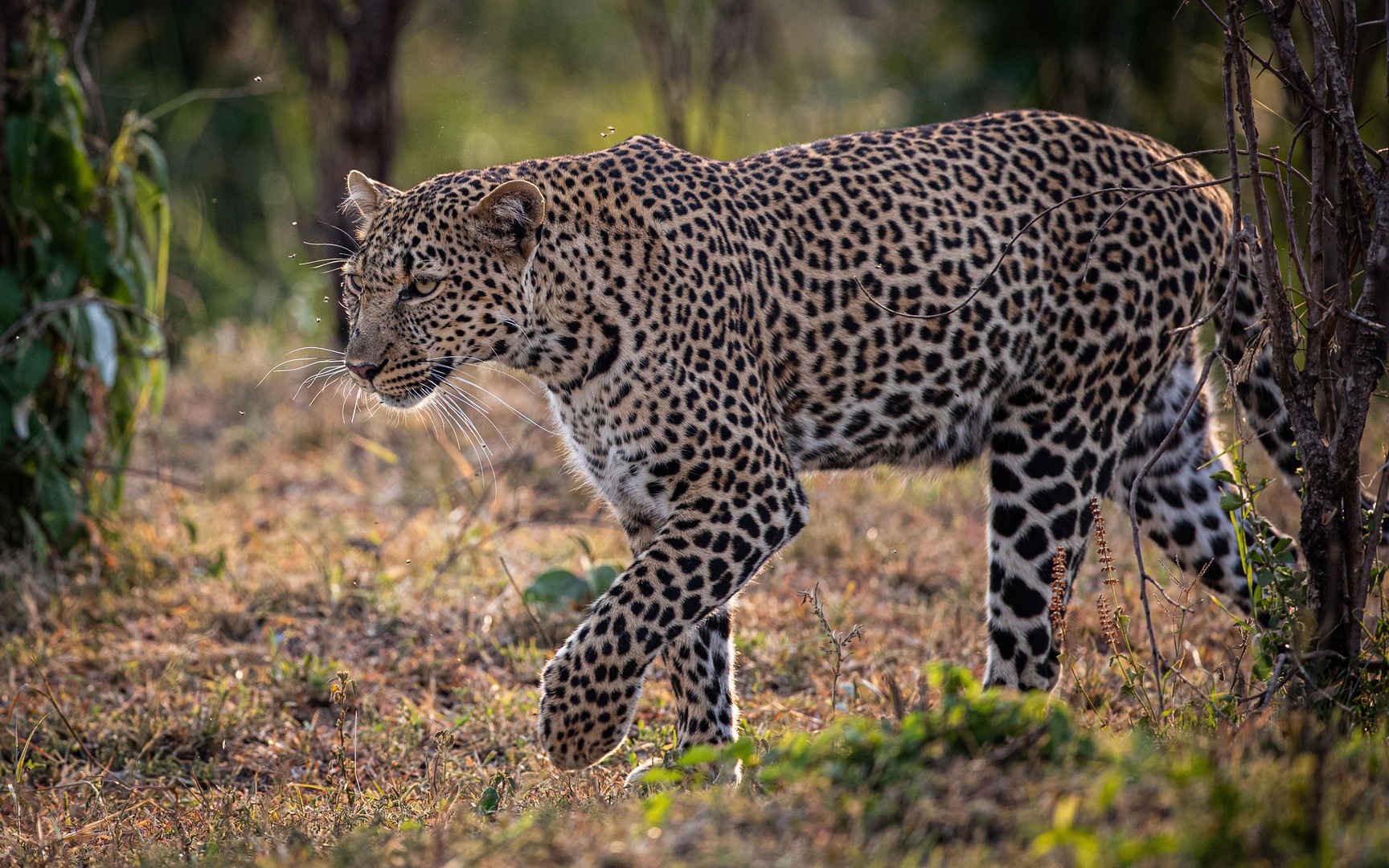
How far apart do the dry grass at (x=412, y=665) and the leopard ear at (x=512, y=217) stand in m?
1.67

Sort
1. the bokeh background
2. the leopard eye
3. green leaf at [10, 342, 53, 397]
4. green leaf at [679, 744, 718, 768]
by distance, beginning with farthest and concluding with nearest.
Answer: the bokeh background → green leaf at [10, 342, 53, 397] → the leopard eye → green leaf at [679, 744, 718, 768]

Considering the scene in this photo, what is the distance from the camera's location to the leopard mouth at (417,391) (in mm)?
5008

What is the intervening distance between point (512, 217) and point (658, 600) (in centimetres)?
143

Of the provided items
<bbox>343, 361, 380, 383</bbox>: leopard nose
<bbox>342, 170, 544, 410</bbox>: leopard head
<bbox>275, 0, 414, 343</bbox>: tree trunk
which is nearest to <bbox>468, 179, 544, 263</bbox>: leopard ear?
<bbox>342, 170, 544, 410</bbox>: leopard head

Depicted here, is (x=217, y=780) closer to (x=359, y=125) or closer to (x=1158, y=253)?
(x=1158, y=253)

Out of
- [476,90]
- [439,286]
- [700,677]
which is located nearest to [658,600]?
[700,677]

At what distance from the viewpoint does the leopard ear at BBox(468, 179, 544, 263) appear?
4.77 m

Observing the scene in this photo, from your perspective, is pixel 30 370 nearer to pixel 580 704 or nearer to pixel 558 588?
pixel 558 588

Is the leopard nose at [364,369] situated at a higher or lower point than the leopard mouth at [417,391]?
higher

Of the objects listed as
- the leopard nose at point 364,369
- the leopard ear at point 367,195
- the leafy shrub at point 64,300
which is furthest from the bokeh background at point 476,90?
the leopard nose at point 364,369

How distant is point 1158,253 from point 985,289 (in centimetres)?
73

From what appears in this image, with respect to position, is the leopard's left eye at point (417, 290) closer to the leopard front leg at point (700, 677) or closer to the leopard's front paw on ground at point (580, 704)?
the leopard front leg at point (700, 677)

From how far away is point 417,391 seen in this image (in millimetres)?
5031

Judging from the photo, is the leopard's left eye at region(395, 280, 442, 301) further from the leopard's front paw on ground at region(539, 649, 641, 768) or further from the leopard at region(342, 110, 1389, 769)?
the leopard's front paw on ground at region(539, 649, 641, 768)
